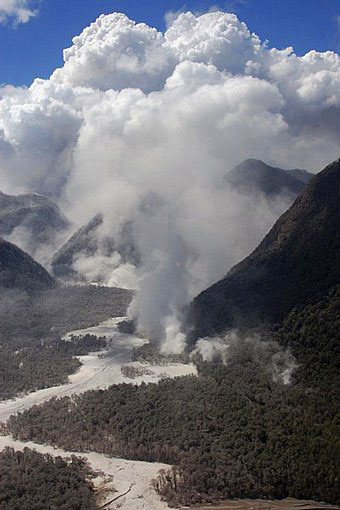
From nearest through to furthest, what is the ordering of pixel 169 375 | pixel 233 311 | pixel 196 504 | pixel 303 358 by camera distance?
pixel 196 504
pixel 303 358
pixel 169 375
pixel 233 311

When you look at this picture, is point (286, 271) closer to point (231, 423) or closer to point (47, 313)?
point (231, 423)

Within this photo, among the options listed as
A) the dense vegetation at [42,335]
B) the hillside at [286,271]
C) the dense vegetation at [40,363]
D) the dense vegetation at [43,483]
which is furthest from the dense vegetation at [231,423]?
the dense vegetation at [42,335]

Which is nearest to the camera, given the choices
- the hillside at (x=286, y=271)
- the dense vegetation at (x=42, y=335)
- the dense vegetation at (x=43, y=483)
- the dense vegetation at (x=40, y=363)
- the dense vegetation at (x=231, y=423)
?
the dense vegetation at (x=43, y=483)

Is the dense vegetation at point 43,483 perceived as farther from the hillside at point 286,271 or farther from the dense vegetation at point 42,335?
the hillside at point 286,271

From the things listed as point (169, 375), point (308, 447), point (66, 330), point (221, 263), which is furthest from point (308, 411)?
point (221, 263)

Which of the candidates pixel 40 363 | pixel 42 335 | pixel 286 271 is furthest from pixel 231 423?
pixel 42 335

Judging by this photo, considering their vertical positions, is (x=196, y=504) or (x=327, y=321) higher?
(x=327, y=321)

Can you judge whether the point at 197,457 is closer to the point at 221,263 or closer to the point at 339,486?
the point at 339,486
